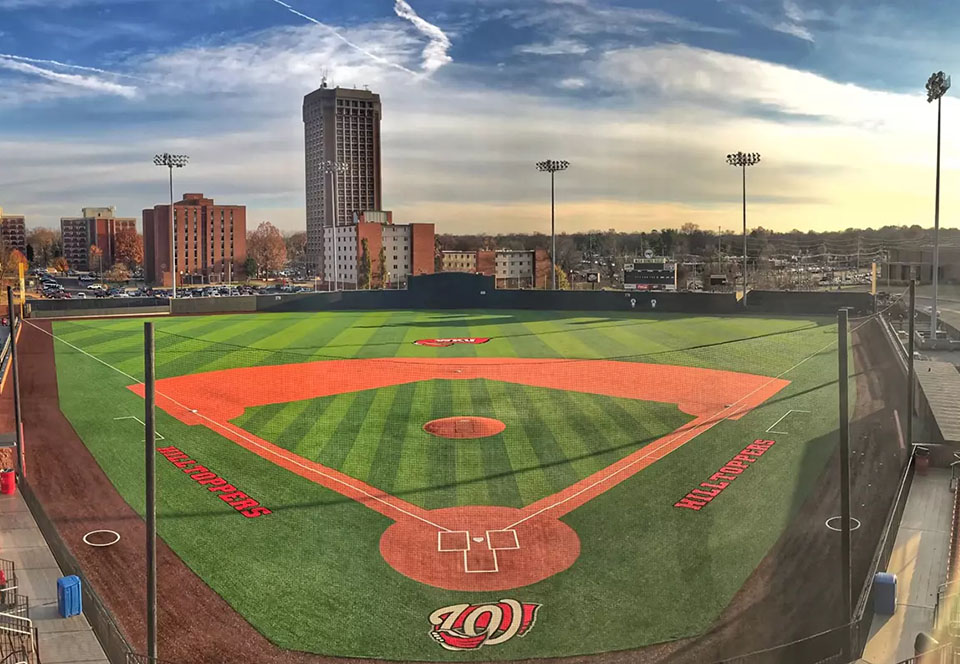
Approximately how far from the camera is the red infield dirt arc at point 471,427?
36.9 feet

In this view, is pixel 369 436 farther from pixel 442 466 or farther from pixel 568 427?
pixel 568 427

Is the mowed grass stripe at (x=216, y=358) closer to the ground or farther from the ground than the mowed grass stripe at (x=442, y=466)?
farther from the ground

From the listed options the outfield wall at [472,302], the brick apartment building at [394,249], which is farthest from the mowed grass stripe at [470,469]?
the brick apartment building at [394,249]

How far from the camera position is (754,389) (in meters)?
23.7

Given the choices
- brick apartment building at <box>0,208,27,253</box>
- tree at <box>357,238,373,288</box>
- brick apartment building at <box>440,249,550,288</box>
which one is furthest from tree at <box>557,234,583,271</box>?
brick apartment building at <box>0,208,27,253</box>

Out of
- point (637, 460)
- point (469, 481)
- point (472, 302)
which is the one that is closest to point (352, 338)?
point (472, 302)

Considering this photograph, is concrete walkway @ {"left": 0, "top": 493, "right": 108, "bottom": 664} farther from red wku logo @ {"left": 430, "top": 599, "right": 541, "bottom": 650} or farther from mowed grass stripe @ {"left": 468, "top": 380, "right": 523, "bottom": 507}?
mowed grass stripe @ {"left": 468, "top": 380, "right": 523, "bottom": 507}

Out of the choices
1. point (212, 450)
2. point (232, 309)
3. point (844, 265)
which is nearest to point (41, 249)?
point (232, 309)

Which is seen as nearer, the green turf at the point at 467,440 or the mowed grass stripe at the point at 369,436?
the green turf at the point at 467,440

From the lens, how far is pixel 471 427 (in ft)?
62.0

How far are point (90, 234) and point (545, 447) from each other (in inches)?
5311

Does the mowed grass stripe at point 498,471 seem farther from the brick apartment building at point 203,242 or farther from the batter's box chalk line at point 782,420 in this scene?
the brick apartment building at point 203,242

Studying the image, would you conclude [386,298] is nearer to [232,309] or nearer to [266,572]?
[232,309]

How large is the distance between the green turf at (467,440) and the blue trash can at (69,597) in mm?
5705
